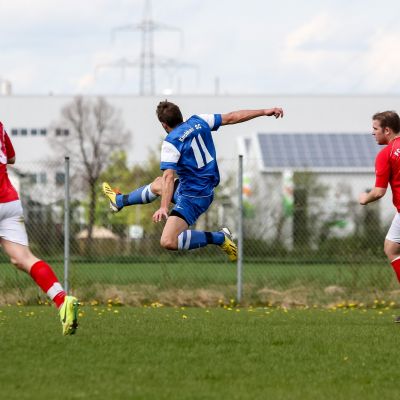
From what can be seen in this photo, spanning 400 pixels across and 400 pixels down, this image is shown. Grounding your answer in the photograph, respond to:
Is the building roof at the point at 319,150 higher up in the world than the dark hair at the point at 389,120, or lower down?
lower down

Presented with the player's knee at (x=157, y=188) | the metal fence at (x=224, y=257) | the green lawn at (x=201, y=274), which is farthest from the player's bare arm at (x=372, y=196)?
the green lawn at (x=201, y=274)

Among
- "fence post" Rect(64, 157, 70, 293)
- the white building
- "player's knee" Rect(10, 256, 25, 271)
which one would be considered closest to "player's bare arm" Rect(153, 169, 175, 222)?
"player's knee" Rect(10, 256, 25, 271)

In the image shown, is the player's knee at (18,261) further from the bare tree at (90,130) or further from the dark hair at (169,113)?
the bare tree at (90,130)

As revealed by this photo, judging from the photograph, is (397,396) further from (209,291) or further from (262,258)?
(262,258)

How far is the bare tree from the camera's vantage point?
189 feet

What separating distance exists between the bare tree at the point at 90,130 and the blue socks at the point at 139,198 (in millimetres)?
38945

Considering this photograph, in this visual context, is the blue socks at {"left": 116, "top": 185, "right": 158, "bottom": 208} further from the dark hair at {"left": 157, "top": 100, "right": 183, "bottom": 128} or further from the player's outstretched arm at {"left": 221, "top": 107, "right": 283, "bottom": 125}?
the player's outstretched arm at {"left": 221, "top": 107, "right": 283, "bottom": 125}

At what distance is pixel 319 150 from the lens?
220 ft

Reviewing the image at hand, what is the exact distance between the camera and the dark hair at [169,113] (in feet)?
37.2

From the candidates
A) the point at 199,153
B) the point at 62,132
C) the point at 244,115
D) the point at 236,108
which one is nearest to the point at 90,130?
the point at 62,132

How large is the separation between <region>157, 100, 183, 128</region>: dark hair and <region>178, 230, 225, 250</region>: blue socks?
1281 millimetres

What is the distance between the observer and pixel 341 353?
909 cm

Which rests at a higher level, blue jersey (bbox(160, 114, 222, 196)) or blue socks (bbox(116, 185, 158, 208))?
blue jersey (bbox(160, 114, 222, 196))

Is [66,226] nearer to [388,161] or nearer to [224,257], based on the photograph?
[224,257]
